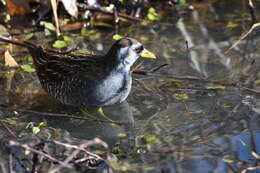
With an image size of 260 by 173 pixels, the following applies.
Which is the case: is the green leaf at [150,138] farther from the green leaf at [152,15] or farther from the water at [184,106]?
the green leaf at [152,15]

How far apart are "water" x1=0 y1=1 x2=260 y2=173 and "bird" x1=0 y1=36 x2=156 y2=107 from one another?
0.74 feet

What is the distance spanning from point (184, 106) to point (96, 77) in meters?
0.92

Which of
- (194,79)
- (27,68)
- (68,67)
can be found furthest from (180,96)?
(27,68)

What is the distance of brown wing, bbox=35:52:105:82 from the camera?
5.27m

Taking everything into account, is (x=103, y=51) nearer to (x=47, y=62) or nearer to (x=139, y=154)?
(x=47, y=62)

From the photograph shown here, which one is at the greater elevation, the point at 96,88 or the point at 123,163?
the point at 96,88

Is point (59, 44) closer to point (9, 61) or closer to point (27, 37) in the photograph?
point (27, 37)

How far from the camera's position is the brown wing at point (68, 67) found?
5270 millimetres

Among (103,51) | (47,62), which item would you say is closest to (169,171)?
(47,62)

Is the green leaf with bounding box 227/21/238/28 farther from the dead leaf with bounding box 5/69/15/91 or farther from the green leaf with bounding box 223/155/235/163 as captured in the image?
the green leaf with bounding box 223/155/235/163

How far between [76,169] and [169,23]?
381 cm

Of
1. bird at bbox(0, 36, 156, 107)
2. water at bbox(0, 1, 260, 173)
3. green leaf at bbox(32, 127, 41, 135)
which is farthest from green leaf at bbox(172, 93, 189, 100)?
green leaf at bbox(32, 127, 41, 135)

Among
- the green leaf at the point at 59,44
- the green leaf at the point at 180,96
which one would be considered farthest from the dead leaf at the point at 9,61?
the green leaf at the point at 180,96

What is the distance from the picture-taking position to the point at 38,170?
4215 mm
